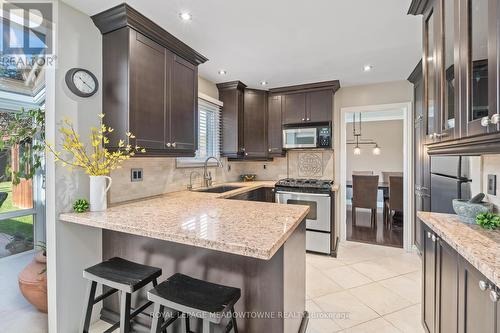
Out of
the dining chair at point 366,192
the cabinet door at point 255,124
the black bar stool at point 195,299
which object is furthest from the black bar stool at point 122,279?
the dining chair at point 366,192

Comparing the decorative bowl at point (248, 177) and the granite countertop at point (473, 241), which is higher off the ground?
the decorative bowl at point (248, 177)

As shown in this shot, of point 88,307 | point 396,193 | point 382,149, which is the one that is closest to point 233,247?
point 88,307

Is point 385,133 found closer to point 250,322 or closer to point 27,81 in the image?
point 250,322

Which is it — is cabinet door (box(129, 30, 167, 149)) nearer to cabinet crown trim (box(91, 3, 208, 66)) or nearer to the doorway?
cabinet crown trim (box(91, 3, 208, 66))

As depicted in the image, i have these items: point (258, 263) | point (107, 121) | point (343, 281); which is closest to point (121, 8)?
point (107, 121)

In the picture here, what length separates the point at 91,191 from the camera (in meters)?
1.75

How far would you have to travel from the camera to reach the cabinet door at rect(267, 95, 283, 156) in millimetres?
3916

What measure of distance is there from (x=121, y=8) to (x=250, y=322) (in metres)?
2.31

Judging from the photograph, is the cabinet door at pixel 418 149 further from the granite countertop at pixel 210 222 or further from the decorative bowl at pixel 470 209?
the granite countertop at pixel 210 222

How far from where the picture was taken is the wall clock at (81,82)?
1723mm

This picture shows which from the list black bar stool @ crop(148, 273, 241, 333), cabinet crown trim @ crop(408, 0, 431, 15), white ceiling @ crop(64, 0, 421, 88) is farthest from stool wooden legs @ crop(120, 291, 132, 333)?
cabinet crown trim @ crop(408, 0, 431, 15)

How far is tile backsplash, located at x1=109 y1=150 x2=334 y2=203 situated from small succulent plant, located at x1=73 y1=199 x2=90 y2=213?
291 mm

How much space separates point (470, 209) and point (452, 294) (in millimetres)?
483

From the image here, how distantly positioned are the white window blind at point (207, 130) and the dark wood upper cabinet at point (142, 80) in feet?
3.01
